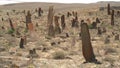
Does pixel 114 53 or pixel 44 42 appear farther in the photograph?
pixel 44 42

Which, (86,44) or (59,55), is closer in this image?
(86,44)

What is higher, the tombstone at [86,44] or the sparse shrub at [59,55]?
the tombstone at [86,44]

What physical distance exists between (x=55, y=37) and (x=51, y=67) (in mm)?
10471

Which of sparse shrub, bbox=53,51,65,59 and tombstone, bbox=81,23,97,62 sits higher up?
tombstone, bbox=81,23,97,62

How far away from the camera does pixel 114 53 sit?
18.9 meters

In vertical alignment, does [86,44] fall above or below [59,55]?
above

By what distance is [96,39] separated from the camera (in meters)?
24.7

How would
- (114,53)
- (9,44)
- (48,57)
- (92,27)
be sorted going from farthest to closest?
(92,27)
(9,44)
(114,53)
(48,57)

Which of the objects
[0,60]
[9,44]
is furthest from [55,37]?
[0,60]

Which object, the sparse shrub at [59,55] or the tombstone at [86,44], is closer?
the tombstone at [86,44]

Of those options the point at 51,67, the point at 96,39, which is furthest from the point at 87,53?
the point at 96,39

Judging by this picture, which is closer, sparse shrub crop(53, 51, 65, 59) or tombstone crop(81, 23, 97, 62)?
tombstone crop(81, 23, 97, 62)

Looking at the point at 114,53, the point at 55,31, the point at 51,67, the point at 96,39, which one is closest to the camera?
the point at 51,67

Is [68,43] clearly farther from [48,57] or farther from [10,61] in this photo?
[10,61]
